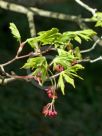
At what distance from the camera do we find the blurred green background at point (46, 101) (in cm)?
512

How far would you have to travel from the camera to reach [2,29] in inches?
241

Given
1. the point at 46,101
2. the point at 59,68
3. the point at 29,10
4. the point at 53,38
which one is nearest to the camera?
the point at 53,38

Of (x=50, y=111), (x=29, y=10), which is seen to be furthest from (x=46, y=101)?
(x=50, y=111)

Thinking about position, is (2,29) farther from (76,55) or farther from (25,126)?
(76,55)

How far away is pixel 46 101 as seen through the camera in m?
5.55

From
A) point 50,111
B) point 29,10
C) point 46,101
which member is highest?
point 46,101

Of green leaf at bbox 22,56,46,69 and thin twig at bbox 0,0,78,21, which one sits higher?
thin twig at bbox 0,0,78,21

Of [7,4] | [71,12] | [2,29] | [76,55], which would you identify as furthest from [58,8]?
[76,55]

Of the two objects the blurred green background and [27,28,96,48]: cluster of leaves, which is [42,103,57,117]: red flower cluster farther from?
the blurred green background

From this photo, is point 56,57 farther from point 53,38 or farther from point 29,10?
point 29,10

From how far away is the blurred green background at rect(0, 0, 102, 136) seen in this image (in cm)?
512

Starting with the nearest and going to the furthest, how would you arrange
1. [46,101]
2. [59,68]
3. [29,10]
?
[59,68]
[29,10]
[46,101]

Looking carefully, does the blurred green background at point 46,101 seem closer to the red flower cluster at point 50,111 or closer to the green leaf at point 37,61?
the red flower cluster at point 50,111

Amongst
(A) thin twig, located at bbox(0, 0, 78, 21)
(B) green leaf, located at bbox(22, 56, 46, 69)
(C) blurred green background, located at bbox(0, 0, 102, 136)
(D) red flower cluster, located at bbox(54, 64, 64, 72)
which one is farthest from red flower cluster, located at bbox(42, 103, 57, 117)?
(C) blurred green background, located at bbox(0, 0, 102, 136)
